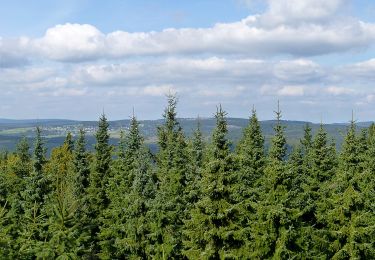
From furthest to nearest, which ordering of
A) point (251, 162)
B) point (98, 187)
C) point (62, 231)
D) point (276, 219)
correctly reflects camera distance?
point (98, 187), point (251, 162), point (276, 219), point (62, 231)

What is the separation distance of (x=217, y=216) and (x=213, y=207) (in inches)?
24.1

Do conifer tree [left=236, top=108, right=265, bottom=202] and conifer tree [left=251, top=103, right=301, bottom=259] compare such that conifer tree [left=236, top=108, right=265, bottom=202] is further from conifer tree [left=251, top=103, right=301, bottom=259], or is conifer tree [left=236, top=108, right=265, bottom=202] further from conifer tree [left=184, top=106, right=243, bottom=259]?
conifer tree [left=184, top=106, right=243, bottom=259]

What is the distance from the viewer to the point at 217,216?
29.1 meters

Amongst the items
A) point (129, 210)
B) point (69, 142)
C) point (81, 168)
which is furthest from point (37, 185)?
point (69, 142)

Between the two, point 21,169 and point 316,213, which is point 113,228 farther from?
point 21,169

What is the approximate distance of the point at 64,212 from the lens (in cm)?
2388

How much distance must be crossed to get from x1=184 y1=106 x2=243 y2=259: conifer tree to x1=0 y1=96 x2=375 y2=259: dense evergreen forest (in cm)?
6

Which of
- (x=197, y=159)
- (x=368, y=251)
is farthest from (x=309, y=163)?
(x=368, y=251)

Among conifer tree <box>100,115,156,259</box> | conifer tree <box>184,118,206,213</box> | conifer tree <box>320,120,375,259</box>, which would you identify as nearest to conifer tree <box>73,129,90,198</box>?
conifer tree <box>100,115,156,259</box>

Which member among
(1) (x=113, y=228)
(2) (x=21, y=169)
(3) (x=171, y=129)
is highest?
(3) (x=171, y=129)

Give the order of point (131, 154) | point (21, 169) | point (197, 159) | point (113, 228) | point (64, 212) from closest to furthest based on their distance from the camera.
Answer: point (64, 212) → point (113, 228) → point (197, 159) → point (131, 154) → point (21, 169)

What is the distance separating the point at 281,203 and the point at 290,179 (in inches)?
81.9

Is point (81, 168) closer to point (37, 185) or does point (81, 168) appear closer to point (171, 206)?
point (37, 185)

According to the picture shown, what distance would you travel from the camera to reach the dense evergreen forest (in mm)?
27983
